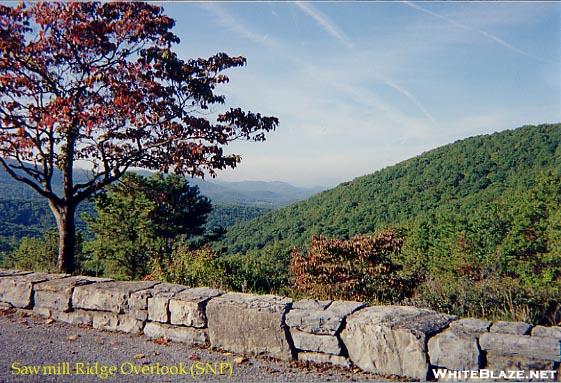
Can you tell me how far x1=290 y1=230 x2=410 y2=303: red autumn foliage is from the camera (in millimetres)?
6402

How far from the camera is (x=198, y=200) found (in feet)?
93.5

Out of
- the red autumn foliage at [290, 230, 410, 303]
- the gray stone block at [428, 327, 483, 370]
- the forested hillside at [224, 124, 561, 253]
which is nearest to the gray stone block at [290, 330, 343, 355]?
the gray stone block at [428, 327, 483, 370]

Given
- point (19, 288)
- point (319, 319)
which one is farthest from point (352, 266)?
point (19, 288)

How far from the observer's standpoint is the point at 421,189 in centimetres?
6156

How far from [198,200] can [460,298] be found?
999 inches

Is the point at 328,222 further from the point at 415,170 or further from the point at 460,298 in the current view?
the point at 460,298

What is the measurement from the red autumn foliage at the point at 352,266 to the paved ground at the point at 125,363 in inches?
98.9

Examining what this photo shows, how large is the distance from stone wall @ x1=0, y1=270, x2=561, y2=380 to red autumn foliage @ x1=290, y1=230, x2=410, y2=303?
2.26 meters

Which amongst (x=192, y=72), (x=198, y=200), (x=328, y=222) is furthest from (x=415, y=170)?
(x=192, y=72)

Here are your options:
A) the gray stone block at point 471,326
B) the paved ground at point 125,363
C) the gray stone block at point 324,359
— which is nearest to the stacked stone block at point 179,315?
the paved ground at point 125,363

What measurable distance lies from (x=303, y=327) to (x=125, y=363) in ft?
5.25

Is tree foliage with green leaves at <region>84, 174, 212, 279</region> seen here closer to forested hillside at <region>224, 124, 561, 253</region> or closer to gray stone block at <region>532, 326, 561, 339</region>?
forested hillside at <region>224, 124, 561, 253</region>

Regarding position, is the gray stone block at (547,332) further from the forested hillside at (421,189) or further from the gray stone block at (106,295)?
the forested hillside at (421,189)

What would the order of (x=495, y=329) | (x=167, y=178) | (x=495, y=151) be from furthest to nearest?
(x=495, y=151), (x=167, y=178), (x=495, y=329)
